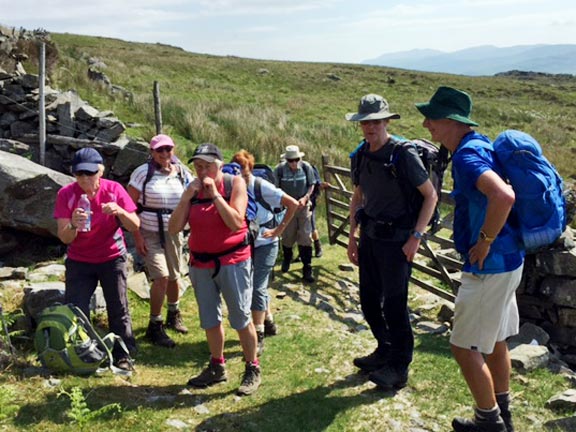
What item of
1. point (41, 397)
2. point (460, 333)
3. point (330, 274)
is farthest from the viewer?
point (330, 274)

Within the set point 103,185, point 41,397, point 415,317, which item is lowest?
point 415,317

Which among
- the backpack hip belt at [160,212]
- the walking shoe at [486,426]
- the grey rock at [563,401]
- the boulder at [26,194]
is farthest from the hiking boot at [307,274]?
the walking shoe at [486,426]

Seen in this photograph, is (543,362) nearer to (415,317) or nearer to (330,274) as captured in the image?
(415,317)

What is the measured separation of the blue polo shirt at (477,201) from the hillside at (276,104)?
929 centimetres

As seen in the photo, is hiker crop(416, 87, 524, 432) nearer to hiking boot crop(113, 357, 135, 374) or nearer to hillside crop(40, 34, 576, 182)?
hiking boot crop(113, 357, 135, 374)

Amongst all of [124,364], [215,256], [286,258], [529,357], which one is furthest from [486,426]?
[286,258]

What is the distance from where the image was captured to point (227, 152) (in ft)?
49.1

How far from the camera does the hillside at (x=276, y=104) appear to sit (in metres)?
15.9

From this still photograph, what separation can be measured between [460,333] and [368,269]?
118 centimetres

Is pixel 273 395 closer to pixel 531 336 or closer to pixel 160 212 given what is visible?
pixel 160 212

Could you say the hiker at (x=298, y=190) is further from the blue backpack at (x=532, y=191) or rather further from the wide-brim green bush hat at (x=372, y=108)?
the blue backpack at (x=532, y=191)

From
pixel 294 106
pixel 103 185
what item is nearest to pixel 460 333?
pixel 103 185

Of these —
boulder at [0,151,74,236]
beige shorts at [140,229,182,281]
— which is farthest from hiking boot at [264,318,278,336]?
boulder at [0,151,74,236]

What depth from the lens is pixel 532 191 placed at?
3240mm
